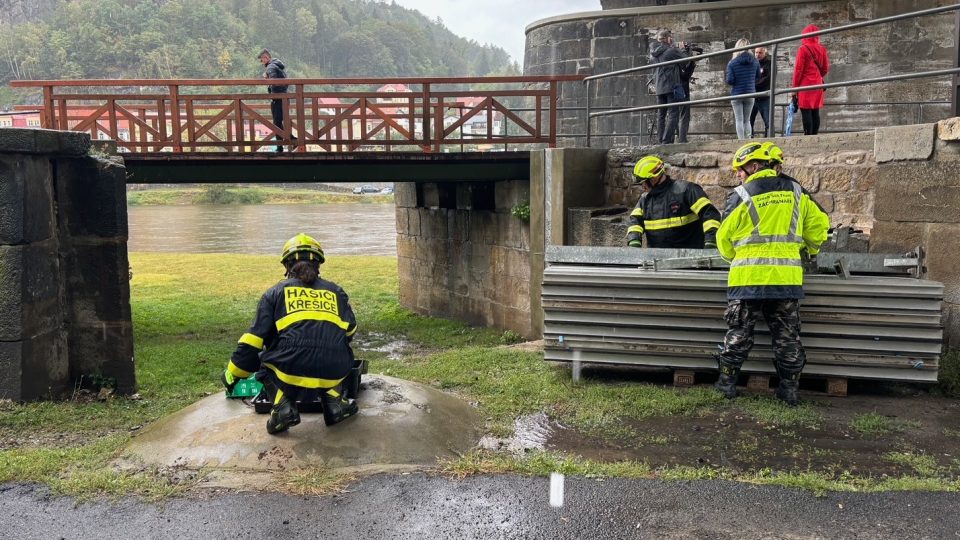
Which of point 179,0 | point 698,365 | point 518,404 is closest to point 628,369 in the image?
point 698,365

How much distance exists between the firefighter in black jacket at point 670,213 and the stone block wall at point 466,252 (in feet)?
18.3

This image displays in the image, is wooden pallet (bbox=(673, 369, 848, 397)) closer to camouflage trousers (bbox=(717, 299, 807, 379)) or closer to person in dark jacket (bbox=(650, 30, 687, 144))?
camouflage trousers (bbox=(717, 299, 807, 379))

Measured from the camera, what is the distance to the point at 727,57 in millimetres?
14422

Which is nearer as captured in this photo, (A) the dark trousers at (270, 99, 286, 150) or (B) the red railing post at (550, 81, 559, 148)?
(B) the red railing post at (550, 81, 559, 148)

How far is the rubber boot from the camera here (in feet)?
16.4

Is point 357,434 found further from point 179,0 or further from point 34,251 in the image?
point 179,0

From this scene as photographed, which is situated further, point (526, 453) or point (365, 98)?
point (365, 98)

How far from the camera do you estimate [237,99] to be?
12.2m

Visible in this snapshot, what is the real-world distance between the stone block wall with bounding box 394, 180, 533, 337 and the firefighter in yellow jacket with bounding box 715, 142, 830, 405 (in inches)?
278

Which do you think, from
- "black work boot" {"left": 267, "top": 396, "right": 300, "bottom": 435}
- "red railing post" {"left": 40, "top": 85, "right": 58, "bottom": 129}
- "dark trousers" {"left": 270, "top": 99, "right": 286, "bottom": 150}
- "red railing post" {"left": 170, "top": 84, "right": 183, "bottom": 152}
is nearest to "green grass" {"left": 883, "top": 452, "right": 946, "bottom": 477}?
"black work boot" {"left": 267, "top": 396, "right": 300, "bottom": 435}

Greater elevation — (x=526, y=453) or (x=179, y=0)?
(x=179, y=0)

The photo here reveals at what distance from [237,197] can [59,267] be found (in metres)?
67.7

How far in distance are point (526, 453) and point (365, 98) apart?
8.39 meters

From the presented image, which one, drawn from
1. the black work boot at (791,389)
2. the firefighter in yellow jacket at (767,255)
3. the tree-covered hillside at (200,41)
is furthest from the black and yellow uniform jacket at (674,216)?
the tree-covered hillside at (200,41)
